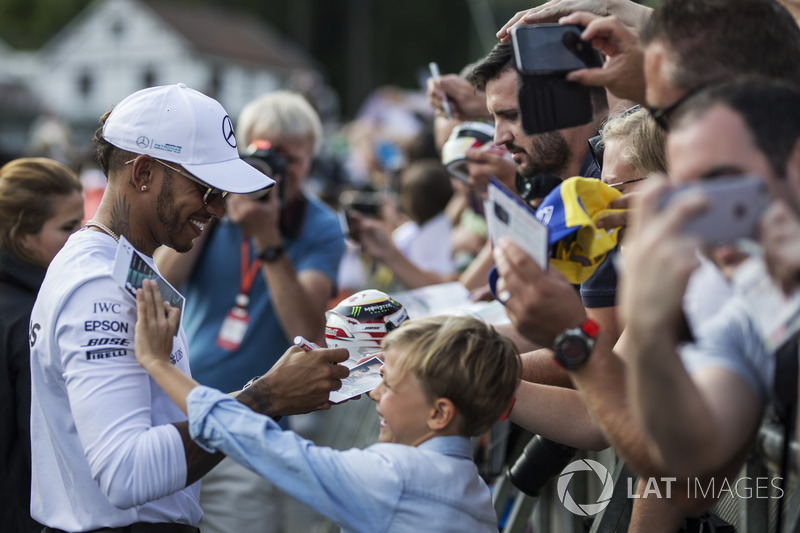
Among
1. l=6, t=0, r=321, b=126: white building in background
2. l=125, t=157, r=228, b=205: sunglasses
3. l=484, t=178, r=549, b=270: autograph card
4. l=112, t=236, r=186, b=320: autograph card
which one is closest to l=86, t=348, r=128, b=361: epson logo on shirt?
l=112, t=236, r=186, b=320: autograph card

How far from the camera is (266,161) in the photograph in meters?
4.55

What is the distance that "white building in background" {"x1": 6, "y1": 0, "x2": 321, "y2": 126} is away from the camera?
60375 mm

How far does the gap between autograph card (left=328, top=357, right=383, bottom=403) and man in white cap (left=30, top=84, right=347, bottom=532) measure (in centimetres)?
3

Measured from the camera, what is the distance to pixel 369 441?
5.87 m

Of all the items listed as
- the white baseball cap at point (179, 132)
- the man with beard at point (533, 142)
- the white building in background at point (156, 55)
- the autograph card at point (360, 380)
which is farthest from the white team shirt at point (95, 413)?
the white building in background at point (156, 55)

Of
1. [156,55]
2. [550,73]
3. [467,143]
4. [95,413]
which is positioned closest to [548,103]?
[550,73]

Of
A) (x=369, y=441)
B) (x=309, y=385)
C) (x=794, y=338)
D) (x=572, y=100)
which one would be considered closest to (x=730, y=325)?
(x=794, y=338)

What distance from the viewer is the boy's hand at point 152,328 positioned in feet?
7.58

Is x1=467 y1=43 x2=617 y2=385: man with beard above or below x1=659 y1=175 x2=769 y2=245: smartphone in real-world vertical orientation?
below

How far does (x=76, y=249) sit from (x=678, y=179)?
1687mm

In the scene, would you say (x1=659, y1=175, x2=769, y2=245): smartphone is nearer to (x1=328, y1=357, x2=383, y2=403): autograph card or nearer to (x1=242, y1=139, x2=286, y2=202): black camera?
(x1=328, y1=357, x2=383, y2=403): autograph card

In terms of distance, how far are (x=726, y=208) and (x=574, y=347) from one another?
21.2 inches

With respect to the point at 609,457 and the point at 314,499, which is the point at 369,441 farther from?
the point at 314,499

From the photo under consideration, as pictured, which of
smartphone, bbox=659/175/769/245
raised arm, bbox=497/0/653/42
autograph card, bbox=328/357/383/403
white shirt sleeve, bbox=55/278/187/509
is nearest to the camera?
smartphone, bbox=659/175/769/245
